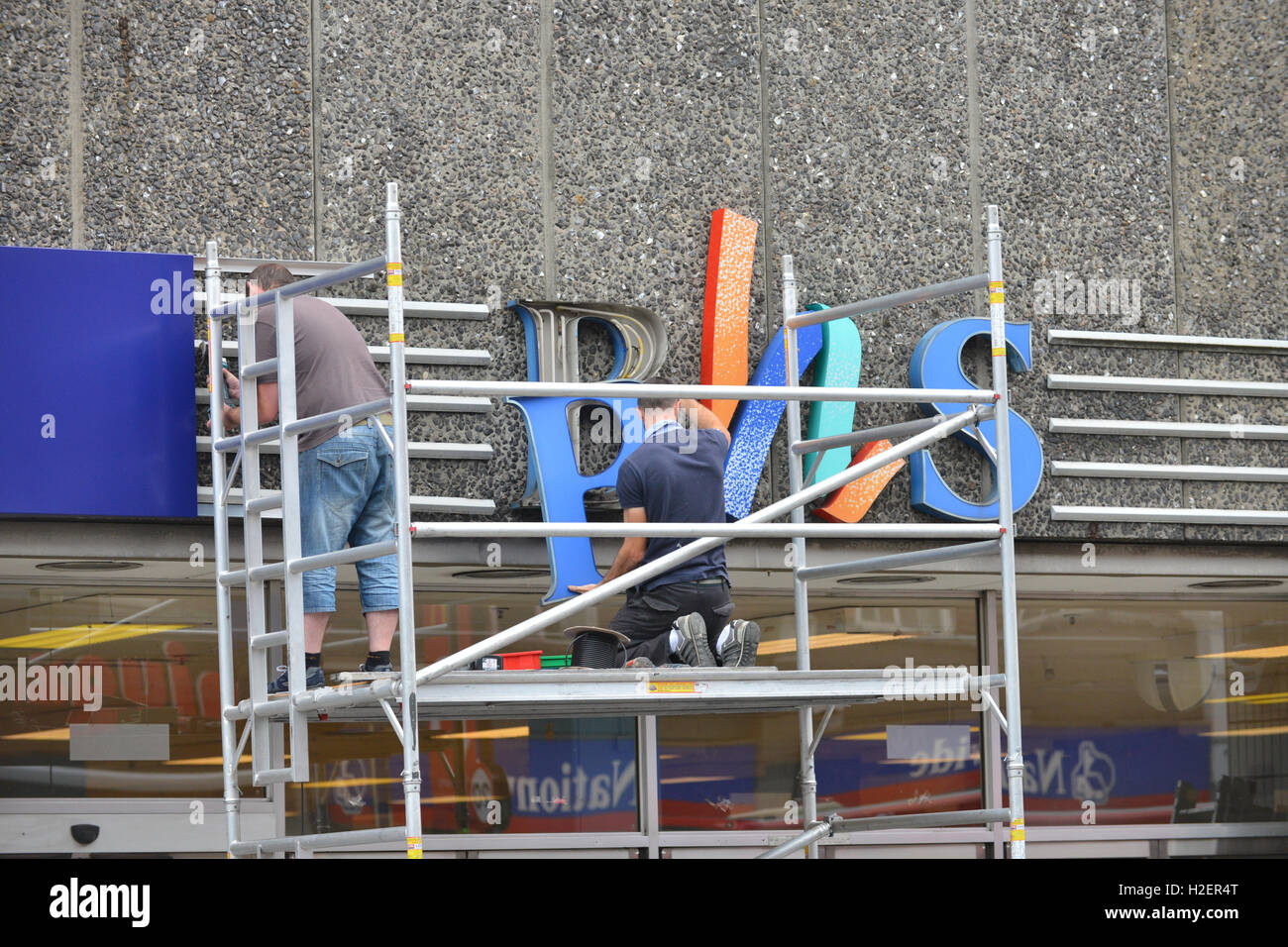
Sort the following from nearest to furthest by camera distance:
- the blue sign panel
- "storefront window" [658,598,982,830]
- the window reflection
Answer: the blue sign panel, the window reflection, "storefront window" [658,598,982,830]

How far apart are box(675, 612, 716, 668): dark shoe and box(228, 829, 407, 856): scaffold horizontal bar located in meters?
1.44

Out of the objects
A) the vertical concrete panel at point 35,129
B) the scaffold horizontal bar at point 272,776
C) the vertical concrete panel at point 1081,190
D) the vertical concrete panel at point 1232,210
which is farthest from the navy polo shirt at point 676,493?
the vertical concrete panel at point 1232,210

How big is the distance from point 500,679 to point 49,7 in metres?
4.16

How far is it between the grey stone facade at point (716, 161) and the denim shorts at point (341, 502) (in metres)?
1.42

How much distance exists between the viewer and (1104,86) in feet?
34.1

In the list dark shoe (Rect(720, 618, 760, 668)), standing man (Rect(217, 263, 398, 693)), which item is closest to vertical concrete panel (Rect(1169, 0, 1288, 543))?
dark shoe (Rect(720, 618, 760, 668))

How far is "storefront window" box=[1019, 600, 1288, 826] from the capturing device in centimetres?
1109

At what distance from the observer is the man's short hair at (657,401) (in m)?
8.60

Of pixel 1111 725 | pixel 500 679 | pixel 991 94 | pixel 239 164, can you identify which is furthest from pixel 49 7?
pixel 1111 725

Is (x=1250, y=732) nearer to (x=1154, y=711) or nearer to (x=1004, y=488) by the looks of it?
(x=1154, y=711)

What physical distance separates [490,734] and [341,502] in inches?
109

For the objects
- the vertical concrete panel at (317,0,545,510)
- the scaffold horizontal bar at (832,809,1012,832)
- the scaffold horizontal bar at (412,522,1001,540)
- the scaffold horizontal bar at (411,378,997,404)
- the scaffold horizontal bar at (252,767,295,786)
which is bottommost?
the scaffold horizontal bar at (832,809,1012,832)

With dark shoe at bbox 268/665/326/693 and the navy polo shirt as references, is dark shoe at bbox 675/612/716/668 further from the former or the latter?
dark shoe at bbox 268/665/326/693

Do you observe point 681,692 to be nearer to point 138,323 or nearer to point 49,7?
point 138,323
